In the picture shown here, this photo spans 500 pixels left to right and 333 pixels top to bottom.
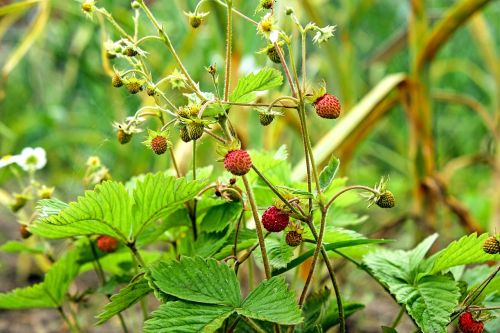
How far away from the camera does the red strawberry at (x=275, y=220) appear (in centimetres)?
47

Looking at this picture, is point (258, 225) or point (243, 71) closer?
point (258, 225)

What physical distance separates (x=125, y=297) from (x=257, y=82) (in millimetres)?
186

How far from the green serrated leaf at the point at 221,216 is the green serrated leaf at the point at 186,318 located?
85mm

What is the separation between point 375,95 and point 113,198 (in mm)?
608

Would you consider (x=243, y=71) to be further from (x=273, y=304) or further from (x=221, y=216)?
(x=273, y=304)

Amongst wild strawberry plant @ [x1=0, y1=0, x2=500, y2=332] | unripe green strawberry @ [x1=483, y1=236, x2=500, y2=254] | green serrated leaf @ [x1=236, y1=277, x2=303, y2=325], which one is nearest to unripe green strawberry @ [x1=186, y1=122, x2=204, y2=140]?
wild strawberry plant @ [x1=0, y1=0, x2=500, y2=332]

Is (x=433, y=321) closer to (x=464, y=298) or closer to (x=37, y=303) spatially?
(x=464, y=298)

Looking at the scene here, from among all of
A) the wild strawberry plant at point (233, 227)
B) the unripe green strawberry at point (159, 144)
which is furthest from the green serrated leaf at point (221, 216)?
the unripe green strawberry at point (159, 144)

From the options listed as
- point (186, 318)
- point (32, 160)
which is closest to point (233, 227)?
point (186, 318)

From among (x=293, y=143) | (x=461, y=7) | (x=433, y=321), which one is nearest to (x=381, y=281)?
(x=433, y=321)

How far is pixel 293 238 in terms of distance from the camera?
0.49m

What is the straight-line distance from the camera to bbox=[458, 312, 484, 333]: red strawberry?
1.65 feet

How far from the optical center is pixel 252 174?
2.10ft

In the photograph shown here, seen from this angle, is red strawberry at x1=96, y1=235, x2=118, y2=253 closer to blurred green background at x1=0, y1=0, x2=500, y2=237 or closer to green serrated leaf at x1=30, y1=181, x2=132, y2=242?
green serrated leaf at x1=30, y1=181, x2=132, y2=242
